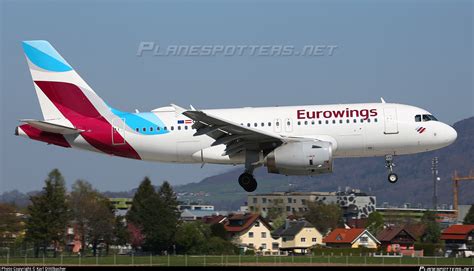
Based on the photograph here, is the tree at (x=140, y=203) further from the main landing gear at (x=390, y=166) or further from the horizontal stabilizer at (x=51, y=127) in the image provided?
the main landing gear at (x=390, y=166)

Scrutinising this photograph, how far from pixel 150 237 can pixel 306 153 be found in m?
19.5

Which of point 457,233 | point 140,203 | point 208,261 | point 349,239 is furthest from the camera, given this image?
point 457,233

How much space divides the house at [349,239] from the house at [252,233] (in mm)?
4296

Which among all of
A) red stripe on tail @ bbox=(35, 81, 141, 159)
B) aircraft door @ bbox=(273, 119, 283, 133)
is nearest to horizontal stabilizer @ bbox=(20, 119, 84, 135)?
red stripe on tail @ bbox=(35, 81, 141, 159)

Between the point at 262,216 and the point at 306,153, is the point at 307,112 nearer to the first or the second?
the point at 306,153

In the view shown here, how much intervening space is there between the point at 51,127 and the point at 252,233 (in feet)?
104

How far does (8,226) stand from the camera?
2240 inches

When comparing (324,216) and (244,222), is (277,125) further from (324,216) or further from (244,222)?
(324,216)

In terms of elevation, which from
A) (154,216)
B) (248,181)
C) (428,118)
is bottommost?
(154,216)

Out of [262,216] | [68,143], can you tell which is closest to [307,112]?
[68,143]

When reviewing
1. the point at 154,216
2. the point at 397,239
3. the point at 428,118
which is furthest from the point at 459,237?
the point at 428,118

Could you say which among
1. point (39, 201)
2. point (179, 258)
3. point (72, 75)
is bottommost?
point (179, 258)

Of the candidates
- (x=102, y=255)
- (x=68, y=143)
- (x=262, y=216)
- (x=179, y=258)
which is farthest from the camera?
(x=262, y=216)

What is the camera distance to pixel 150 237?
2285 inches
